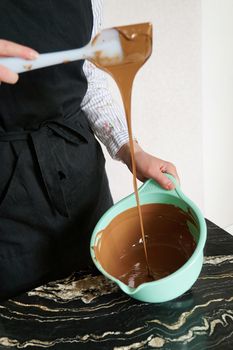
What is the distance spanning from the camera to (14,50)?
0.46m

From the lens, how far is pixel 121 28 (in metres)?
0.48

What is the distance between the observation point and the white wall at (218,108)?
111 cm

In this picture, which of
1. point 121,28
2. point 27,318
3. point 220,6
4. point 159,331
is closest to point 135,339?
point 159,331

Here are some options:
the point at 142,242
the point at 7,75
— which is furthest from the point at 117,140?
the point at 7,75

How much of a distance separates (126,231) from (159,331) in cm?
19

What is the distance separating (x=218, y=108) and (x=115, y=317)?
90 centimetres

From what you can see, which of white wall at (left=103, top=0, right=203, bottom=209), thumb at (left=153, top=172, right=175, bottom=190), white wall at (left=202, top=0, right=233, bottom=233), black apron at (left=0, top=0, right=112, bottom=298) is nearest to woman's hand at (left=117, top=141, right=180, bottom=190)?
thumb at (left=153, top=172, right=175, bottom=190)

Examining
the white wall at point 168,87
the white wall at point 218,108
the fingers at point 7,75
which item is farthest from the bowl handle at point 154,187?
the white wall at point 218,108

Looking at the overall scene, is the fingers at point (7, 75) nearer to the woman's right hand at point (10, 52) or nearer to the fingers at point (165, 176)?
the woman's right hand at point (10, 52)

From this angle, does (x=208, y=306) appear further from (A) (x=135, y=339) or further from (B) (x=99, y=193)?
(B) (x=99, y=193)

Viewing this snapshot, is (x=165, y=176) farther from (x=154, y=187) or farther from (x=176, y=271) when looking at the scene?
(x=176, y=271)

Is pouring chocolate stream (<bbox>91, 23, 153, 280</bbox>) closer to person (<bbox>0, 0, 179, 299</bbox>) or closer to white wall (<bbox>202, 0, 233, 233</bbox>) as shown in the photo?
person (<bbox>0, 0, 179, 299</bbox>)

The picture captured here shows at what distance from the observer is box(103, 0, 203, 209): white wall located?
1.02 m

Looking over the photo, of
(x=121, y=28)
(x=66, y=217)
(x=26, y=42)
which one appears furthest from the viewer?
(x=66, y=217)
